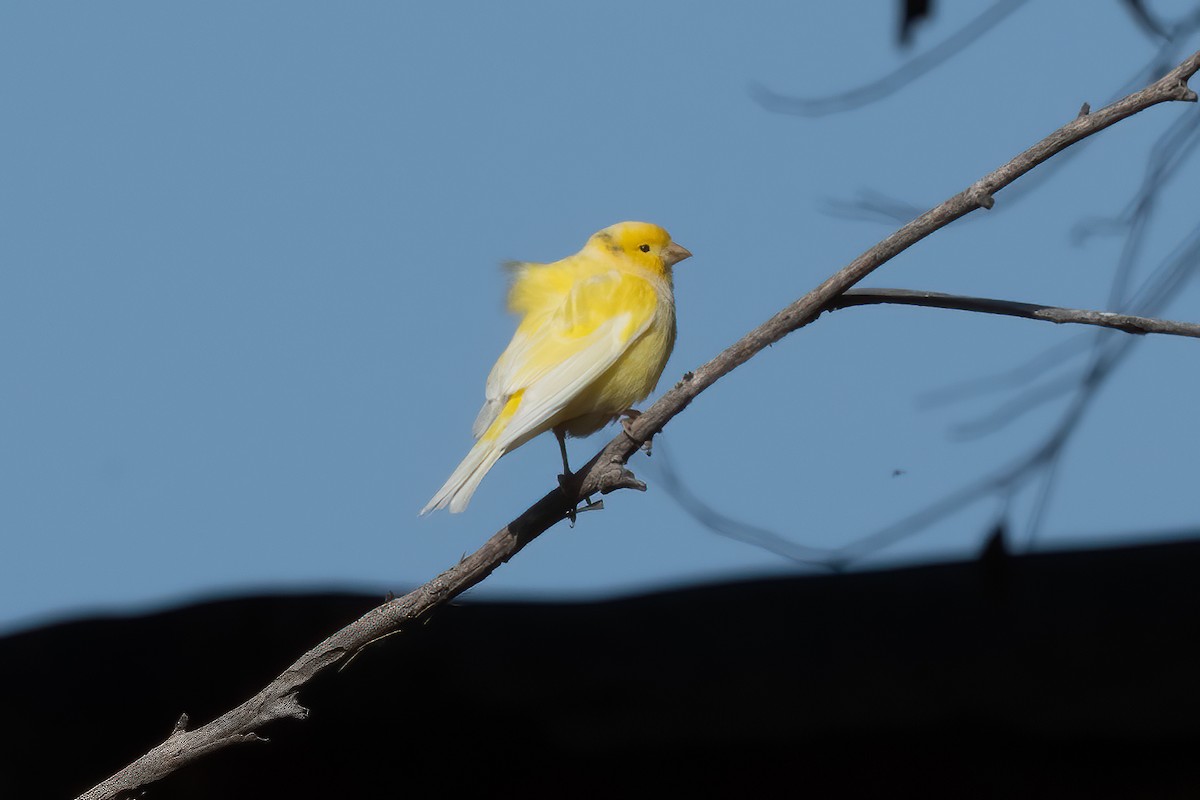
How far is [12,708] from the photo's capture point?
4.61 m

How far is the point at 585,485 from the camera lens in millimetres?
2760

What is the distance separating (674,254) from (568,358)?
994mm

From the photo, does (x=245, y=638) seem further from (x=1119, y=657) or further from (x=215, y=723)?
(x=1119, y=657)

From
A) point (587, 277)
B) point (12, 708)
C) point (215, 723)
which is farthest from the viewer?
point (12, 708)

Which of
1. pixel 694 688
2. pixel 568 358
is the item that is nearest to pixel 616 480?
pixel 568 358

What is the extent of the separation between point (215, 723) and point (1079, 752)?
10.7ft

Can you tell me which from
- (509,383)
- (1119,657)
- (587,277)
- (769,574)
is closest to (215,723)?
(509,383)

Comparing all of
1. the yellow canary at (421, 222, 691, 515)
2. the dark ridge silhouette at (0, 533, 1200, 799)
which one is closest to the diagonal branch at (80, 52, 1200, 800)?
the yellow canary at (421, 222, 691, 515)

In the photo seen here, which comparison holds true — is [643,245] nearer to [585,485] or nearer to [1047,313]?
[585,485]

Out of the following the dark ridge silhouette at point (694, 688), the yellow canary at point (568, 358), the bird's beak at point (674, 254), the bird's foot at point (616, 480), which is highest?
the bird's beak at point (674, 254)

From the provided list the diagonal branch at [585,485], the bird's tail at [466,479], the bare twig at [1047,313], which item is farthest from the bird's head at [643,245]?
the bare twig at [1047,313]

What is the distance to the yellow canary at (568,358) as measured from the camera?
316 cm

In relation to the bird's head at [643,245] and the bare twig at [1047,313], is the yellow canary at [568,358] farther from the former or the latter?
the bare twig at [1047,313]

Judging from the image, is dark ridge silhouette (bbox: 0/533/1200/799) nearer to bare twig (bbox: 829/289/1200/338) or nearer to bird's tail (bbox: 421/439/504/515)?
bird's tail (bbox: 421/439/504/515)
